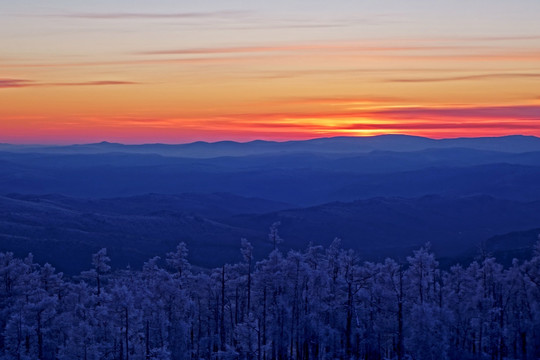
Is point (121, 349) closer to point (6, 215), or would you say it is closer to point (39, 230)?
point (39, 230)

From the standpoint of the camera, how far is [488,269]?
3110 inches

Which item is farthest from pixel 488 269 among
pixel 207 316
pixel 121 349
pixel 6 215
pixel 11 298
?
pixel 6 215

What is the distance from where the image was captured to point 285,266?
228 feet

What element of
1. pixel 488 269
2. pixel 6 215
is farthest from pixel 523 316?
pixel 6 215

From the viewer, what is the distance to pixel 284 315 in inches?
2709

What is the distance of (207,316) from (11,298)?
1878 centimetres

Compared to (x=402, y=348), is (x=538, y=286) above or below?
above

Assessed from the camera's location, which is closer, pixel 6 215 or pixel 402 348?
pixel 402 348

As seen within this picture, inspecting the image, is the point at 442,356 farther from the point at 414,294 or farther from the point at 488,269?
the point at 488,269

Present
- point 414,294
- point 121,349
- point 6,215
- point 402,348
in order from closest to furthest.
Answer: point 121,349, point 402,348, point 414,294, point 6,215

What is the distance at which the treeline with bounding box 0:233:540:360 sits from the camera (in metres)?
59.5

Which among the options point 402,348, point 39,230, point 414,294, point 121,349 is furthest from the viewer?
point 39,230

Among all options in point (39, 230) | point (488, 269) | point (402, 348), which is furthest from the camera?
point (39, 230)

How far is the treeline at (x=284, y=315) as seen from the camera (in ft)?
195
